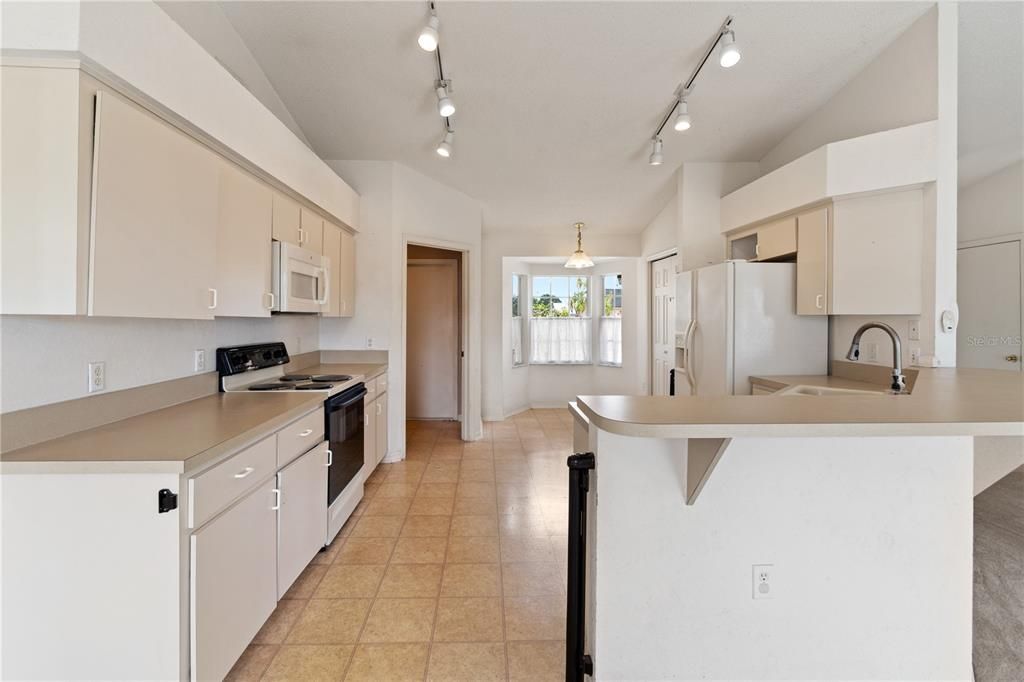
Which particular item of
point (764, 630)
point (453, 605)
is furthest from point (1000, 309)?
point (453, 605)

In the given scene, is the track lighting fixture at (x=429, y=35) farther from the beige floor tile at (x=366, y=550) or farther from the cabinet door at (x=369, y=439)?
the beige floor tile at (x=366, y=550)

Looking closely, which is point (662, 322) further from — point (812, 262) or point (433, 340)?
point (433, 340)

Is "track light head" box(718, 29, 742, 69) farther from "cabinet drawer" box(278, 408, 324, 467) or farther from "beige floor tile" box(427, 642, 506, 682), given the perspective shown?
"beige floor tile" box(427, 642, 506, 682)

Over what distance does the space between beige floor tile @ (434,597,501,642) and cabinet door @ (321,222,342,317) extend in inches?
85.7

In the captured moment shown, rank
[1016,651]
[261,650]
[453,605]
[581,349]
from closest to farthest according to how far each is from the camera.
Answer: [1016,651] < [261,650] < [453,605] < [581,349]

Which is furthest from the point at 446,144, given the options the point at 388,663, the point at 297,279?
the point at 388,663

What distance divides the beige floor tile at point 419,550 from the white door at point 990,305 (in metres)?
5.05

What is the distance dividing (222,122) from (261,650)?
7.35 ft

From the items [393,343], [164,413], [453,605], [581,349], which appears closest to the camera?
[164,413]

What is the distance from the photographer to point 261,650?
1.72 metres

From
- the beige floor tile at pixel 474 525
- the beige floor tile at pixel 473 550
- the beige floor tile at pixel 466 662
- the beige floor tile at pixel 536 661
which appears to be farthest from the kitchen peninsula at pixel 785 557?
the beige floor tile at pixel 474 525

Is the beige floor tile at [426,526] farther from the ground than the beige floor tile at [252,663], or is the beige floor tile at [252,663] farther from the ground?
the beige floor tile at [426,526]

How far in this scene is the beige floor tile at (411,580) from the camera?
2.09 metres

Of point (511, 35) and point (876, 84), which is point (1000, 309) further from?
point (511, 35)
